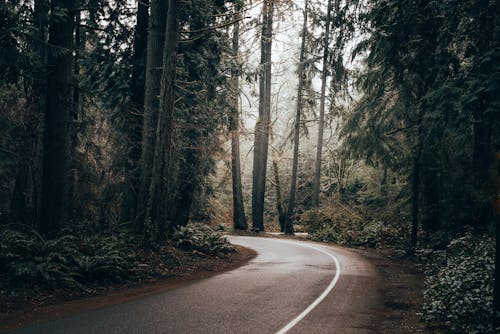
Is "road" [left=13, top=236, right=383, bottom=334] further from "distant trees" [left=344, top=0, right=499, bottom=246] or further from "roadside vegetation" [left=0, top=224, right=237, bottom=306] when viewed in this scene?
"distant trees" [left=344, top=0, right=499, bottom=246]

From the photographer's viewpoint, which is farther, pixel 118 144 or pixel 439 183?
pixel 439 183

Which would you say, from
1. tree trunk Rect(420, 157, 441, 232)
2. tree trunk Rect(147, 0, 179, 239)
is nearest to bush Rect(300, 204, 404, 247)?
tree trunk Rect(420, 157, 441, 232)

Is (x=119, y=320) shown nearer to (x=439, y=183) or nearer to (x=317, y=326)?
(x=317, y=326)

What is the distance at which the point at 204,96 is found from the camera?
64.7 ft

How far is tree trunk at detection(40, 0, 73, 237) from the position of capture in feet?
40.9

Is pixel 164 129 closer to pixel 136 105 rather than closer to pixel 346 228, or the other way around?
pixel 136 105

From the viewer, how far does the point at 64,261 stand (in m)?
9.80

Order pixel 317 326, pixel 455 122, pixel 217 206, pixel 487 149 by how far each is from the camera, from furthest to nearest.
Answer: pixel 217 206 → pixel 487 149 → pixel 455 122 → pixel 317 326

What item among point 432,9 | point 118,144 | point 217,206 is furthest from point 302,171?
point 432,9

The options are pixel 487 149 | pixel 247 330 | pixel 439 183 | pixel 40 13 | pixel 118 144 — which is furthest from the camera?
pixel 439 183

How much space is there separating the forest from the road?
1569 millimetres

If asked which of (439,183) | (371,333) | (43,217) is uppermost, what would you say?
(439,183)

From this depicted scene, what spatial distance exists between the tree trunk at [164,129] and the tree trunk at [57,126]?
2.51m

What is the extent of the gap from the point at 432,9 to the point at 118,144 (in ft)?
39.5
